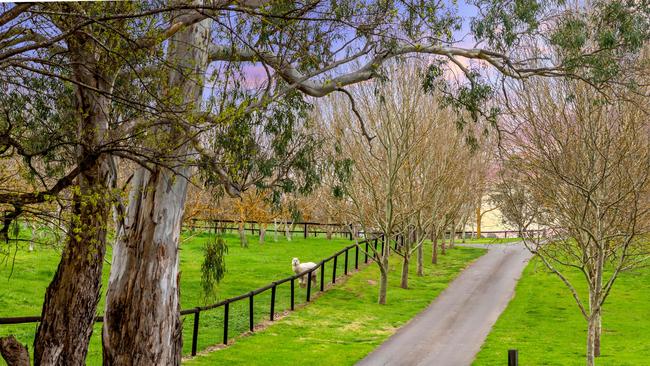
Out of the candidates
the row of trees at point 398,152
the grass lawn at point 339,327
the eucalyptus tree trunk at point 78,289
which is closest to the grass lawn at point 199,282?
the grass lawn at point 339,327

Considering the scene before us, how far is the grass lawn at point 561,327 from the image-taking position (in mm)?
18969

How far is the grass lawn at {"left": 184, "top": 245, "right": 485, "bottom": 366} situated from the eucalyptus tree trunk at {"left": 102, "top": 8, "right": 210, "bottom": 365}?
3.67m

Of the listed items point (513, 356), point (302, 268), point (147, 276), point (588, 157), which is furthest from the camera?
point (302, 268)

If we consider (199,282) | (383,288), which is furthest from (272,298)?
(199,282)

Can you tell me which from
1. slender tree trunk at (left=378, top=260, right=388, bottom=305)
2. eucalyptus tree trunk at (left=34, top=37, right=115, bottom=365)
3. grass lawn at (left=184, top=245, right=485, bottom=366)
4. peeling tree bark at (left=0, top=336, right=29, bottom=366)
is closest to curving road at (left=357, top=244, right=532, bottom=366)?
grass lawn at (left=184, top=245, right=485, bottom=366)

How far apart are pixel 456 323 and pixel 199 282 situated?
10.2 metres

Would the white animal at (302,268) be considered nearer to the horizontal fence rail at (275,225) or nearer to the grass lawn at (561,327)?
the horizontal fence rail at (275,225)

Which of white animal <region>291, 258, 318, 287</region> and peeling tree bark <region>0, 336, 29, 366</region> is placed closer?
peeling tree bark <region>0, 336, 29, 366</region>

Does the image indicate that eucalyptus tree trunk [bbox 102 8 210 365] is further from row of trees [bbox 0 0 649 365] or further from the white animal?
the white animal

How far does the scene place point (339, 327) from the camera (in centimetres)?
2198

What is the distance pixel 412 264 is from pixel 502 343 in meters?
17.8

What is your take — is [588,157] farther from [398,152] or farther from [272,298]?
[398,152]

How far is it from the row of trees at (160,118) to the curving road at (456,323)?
6.39 metres

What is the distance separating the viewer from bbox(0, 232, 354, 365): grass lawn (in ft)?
63.8
